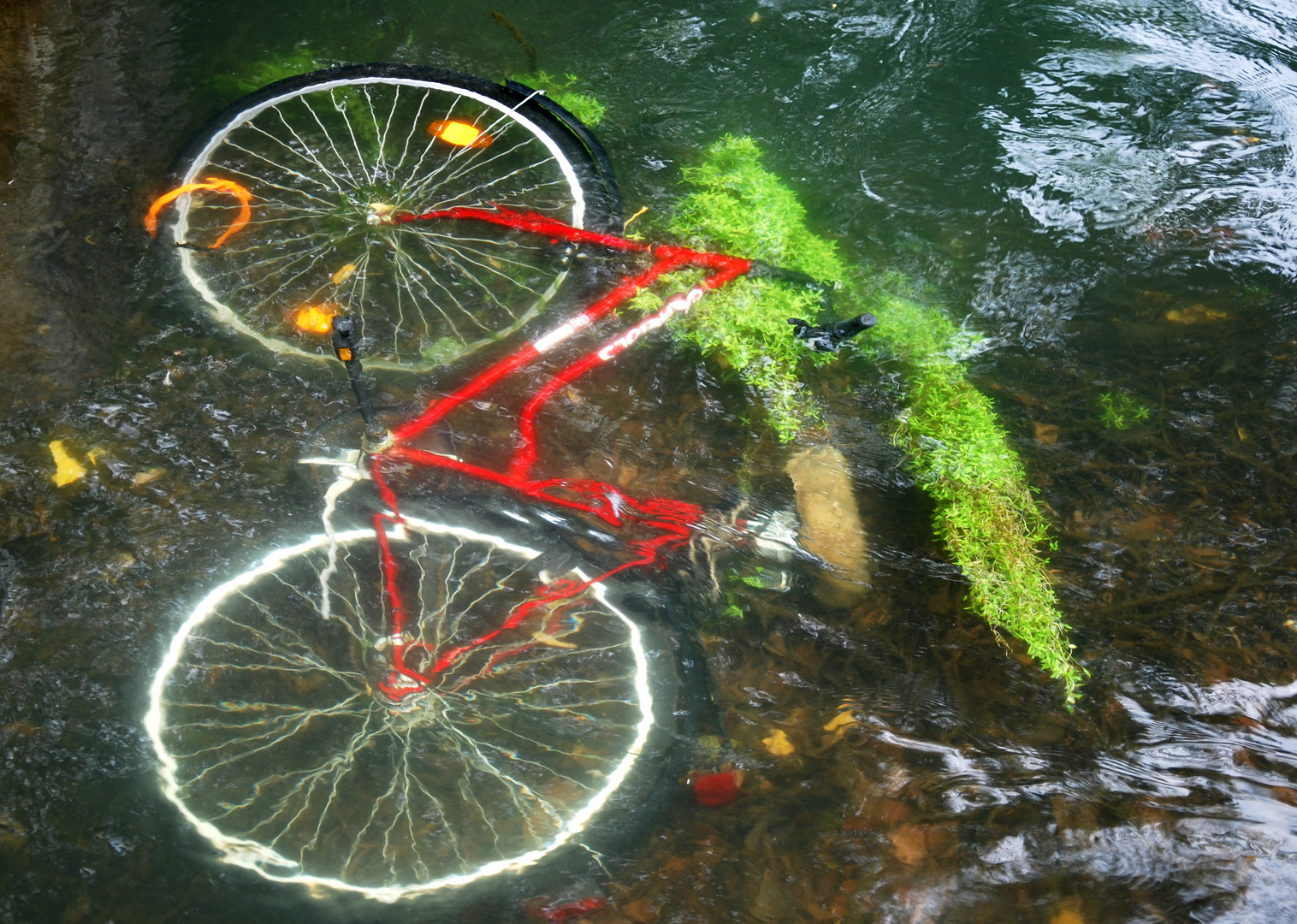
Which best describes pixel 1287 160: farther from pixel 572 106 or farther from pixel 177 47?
pixel 177 47

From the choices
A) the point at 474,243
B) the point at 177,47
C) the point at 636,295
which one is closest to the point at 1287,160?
the point at 636,295

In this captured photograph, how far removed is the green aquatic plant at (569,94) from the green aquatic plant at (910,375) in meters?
0.66

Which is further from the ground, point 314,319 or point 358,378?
point 358,378

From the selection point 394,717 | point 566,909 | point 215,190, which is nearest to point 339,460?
point 394,717

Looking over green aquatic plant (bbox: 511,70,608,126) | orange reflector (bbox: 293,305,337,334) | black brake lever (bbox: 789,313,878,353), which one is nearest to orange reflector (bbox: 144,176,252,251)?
orange reflector (bbox: 293,305,337,334)

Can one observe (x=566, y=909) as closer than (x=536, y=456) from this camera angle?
Yes

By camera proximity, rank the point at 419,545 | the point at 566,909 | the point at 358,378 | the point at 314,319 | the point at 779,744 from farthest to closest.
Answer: the point at 314,319, the point at 419,545, the point at 779,744, the point at 358,378, the point at 566,909

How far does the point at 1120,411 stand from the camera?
3.54 m

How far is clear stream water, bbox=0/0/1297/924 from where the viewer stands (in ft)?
8.20

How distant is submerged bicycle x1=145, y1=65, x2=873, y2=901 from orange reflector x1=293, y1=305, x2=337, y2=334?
0.01 meters

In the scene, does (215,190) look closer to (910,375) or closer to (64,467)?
(64,467)

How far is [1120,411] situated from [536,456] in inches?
104

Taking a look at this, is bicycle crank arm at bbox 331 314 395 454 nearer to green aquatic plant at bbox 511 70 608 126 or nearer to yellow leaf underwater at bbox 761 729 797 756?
yellow leaf underwater at bbox 761 729 797 756

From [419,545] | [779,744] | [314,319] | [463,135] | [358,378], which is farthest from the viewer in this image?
[463,135]
